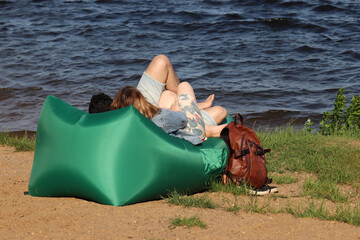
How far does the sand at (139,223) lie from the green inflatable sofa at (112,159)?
0.12 meters

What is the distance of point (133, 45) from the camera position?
13211 mm

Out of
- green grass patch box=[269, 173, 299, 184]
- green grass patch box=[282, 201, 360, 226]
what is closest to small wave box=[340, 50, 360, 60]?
green grass patch box=[269, 173, 299, 184]

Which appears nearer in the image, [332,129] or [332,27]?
[332,129]

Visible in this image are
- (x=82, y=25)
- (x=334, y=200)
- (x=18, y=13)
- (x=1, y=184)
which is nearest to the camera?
(x=334, y=200)

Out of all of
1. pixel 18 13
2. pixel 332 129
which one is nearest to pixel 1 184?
pixel 332 129

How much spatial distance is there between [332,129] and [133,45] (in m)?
7.81

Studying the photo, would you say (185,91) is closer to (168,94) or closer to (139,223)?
(168,94)

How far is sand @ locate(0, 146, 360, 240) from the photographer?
338 cm

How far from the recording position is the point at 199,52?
12.2 meters

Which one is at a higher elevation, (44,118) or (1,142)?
(44,118)

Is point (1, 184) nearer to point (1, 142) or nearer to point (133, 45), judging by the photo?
point (1, 142)

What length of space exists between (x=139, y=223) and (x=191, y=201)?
1.81ft

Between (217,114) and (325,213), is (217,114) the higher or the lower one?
the higher one

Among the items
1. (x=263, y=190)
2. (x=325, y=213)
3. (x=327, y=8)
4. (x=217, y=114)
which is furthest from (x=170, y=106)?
(x=327, y=8)
